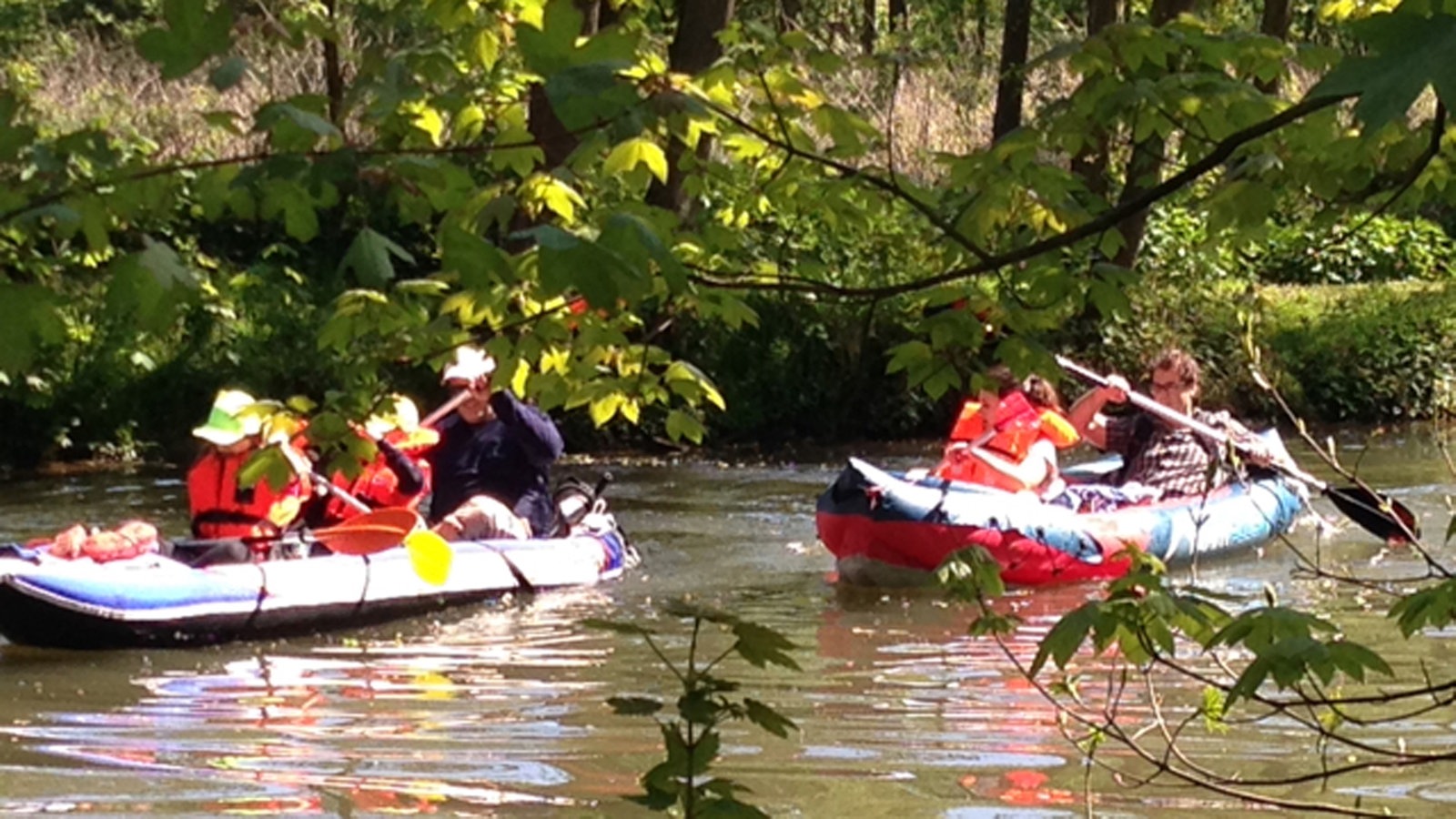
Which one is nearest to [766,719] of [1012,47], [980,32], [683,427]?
[683,427]

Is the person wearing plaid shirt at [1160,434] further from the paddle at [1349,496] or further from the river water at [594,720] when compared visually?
the river water at [594,720]

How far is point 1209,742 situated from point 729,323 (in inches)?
145

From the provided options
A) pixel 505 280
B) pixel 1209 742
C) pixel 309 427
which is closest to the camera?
pixel 505 280

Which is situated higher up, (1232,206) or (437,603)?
(1232,206)

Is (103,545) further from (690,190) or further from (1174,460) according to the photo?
(690,190)

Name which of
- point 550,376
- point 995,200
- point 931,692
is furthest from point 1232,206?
point 931,692

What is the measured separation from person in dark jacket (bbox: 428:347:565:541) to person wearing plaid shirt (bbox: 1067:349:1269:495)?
3048 mm

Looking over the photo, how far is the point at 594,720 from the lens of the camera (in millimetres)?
7457

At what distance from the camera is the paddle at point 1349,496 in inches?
153

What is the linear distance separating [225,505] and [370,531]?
0.70m

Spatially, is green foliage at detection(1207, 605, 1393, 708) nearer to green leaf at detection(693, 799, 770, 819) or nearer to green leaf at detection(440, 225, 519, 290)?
green leaf at detection(693, 799, 770, 819)

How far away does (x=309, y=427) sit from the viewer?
3369 millimetres

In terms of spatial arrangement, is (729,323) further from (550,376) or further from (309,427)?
(309,427)

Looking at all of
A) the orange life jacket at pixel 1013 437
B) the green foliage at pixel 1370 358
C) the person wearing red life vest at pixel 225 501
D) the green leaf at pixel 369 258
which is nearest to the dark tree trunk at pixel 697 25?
the orange life jacket at pixel 1013 437
